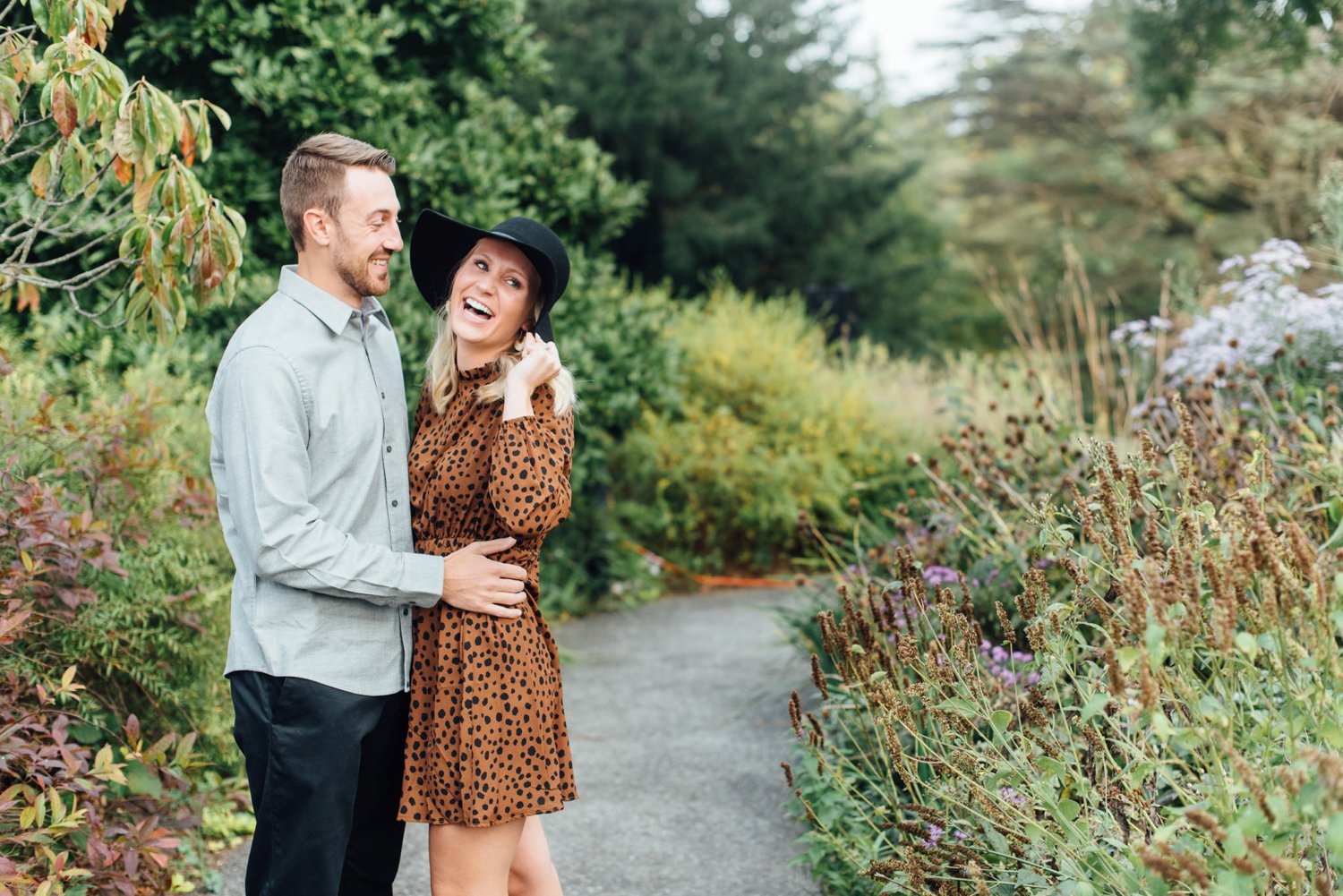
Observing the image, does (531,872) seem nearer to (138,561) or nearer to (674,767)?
(138,561)

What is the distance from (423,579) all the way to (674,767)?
2.66m

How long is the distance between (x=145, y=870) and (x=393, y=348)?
1823 millimetres

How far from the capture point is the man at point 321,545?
2.14 metres

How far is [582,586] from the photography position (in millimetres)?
7934

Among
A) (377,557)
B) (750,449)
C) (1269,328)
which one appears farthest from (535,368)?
(750,449)

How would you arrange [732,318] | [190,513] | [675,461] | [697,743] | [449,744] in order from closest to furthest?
[449,744] < [190,513] < [697,743] < [675,461] < [732,318]

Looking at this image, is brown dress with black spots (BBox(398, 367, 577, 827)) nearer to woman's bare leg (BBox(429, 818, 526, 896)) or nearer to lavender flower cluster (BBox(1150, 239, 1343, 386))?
woman's bare leg (BBox(429, 818, 526, 896))

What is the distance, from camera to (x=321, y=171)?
7.54 ft

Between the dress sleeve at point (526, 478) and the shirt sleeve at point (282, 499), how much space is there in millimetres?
225

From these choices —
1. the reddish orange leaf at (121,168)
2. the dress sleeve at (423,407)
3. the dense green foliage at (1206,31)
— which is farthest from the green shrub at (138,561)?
the dense green foliage at (1206,31)

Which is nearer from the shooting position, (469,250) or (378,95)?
Result: (469,250)

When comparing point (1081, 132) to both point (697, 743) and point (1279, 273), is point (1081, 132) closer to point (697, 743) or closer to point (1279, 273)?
point (1279, 273)

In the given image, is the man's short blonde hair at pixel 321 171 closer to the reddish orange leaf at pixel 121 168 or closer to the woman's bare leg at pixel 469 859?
the reddish orange leaf at pixel 121 168

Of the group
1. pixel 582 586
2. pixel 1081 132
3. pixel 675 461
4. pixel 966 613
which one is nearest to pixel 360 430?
pixel 966 613
